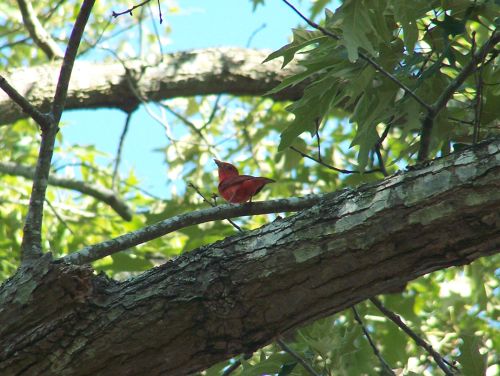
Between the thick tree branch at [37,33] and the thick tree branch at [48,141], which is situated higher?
the thick tree branch at [37,33]

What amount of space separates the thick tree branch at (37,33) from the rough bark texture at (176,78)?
0.31m

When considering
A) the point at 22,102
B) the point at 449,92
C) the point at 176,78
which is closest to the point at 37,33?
the point at 176,78

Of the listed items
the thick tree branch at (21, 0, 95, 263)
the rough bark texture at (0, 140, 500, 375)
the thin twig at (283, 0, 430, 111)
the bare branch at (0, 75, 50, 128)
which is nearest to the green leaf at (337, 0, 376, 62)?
the thin twig at (283, 0, 430, 111)

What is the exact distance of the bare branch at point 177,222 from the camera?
2.84 meters

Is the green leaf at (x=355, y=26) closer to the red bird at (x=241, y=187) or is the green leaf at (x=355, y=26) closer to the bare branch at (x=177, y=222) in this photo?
the bare branch at (x=177, y=222)

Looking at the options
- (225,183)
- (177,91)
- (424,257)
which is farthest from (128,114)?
(424,257)

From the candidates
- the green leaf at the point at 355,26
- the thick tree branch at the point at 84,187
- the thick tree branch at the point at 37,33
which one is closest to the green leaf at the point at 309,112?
the green leaf at the point at 355,26

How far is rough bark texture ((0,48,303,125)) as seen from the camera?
5707mm

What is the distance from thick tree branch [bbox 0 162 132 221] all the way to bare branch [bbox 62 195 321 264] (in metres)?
3.23

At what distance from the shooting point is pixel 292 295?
7.72ft

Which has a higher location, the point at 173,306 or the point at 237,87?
the point at 237,87

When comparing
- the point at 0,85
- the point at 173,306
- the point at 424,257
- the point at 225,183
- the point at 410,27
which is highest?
the point at 225,183

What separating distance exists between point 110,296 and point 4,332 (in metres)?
0.37

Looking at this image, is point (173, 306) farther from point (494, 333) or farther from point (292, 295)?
point (494, 333)
